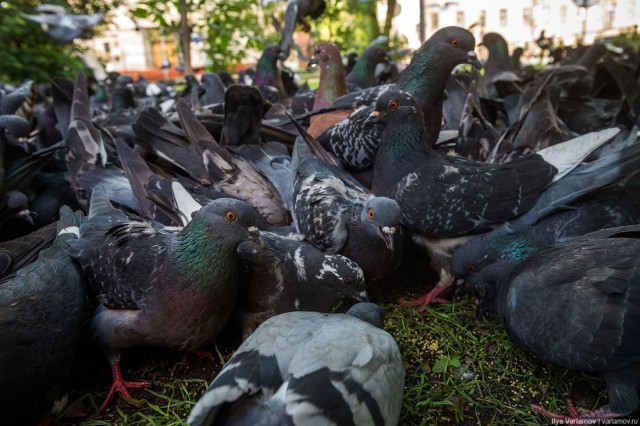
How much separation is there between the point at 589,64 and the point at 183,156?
6.71 metres

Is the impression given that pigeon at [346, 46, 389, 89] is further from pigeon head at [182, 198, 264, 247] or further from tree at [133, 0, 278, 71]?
pigeon head at [182, 198, 264, 247]

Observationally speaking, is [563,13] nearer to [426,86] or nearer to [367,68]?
[367,68]

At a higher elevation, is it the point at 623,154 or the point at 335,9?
the point at 335,9

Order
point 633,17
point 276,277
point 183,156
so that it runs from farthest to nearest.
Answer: point 633,17
point 183,156
point 276,277

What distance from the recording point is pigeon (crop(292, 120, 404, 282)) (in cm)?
272

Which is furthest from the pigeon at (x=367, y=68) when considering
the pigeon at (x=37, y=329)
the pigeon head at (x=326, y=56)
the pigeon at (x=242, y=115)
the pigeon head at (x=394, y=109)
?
the pigeon at (x=37, y=329)

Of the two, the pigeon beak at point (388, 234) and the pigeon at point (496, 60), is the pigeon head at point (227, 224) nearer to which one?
the pigeon beak at point (388, 234)

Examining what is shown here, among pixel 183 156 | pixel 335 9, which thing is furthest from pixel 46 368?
pixel 335 9

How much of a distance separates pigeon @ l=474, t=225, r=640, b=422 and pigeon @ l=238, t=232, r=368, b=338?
92cm

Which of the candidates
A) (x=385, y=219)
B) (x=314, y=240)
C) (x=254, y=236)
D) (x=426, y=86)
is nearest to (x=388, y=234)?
(x=385, y=219)

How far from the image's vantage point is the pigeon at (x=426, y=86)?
3.70 metres

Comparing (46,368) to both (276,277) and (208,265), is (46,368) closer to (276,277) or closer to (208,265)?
(208,265)

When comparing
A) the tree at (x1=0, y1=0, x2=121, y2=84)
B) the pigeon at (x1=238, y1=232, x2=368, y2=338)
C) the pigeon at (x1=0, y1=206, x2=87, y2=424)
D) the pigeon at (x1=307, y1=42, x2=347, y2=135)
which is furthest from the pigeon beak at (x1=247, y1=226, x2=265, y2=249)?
the tree at (x1=0, y1=0, x2=121, y2=84)

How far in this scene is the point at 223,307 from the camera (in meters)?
2.43
